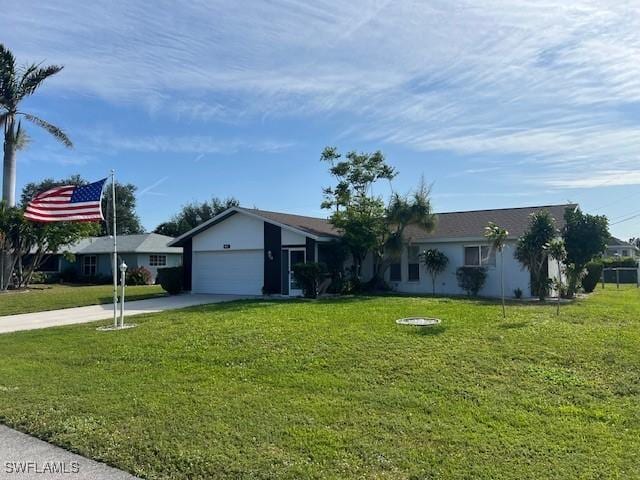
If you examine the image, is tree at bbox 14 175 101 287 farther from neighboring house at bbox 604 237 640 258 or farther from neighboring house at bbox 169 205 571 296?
neighboring house at bbox 604 237 640 258

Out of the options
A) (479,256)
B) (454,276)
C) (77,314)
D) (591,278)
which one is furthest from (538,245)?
(77,314)

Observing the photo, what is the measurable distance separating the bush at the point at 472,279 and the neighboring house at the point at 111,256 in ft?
68.1

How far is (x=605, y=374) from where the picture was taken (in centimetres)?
721

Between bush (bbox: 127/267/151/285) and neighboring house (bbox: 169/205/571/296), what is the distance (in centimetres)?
966

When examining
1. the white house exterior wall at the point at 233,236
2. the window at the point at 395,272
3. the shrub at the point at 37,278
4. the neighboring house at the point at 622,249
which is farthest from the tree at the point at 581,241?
the neighboring house at the point at 622,249

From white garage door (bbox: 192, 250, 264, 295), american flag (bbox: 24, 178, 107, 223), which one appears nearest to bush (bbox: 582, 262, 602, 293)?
white garage door (bbox: 192, 250, 264, 295)

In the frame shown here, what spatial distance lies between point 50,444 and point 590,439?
5426 millimetres

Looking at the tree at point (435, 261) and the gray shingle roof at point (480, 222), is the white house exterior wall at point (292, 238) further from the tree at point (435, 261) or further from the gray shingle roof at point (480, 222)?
the tree at point (435, 261)

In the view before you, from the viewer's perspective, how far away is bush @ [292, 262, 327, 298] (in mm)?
19328

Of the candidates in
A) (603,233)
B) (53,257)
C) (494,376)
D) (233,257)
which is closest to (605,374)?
(494,376)

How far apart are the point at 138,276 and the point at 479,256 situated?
2158cm

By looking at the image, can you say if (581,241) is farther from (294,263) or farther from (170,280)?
(170,280)

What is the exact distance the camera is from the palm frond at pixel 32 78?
90.5 feet

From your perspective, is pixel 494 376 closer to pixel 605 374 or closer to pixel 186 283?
pixel 605 374
